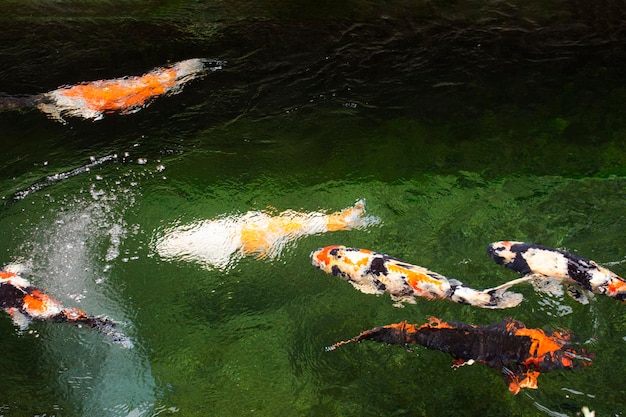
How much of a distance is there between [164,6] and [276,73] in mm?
1229

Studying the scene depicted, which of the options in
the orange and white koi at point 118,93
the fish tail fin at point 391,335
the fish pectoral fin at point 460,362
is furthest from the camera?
the orange and white koi at point 118,93

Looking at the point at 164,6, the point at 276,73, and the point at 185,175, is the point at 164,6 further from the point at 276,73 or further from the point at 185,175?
the point at 185,175

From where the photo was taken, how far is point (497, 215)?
10.6ft

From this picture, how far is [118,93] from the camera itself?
4.16 meters

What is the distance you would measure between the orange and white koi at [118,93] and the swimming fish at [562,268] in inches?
88.7

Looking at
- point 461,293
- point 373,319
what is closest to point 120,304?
point 373,319

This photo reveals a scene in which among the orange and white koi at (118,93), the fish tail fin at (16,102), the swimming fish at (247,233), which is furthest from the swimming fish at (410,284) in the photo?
the fish tail fin at (16,102)

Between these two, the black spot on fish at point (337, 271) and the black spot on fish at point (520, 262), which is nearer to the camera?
the black spot on fish at point (520, 262)

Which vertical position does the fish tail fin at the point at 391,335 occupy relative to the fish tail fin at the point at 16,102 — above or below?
below

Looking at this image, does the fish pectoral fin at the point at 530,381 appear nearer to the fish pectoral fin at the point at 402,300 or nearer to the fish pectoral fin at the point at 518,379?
the fish pectoral fin at the point at 518,379

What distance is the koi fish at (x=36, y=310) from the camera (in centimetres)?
309

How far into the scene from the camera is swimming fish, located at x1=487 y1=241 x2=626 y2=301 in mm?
2783

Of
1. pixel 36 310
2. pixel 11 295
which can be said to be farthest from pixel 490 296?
pixel 11 295

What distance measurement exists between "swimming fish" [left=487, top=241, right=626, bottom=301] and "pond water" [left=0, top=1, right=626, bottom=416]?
0.23ft
